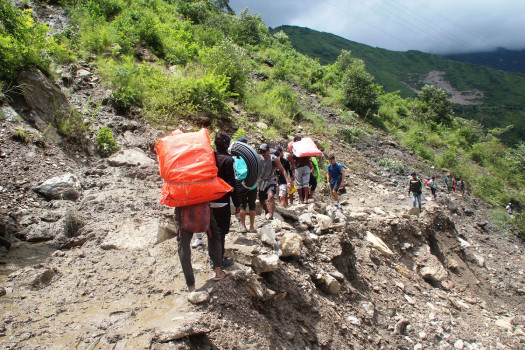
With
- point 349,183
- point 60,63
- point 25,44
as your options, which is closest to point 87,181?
point 25,44

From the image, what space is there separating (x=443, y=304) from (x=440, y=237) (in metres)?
3.60

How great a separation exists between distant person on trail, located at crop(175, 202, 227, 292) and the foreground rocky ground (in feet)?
0.67

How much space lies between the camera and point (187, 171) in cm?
264

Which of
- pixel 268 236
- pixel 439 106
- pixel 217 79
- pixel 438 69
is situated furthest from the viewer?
pixel 438 69

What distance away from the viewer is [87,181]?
18.0ft

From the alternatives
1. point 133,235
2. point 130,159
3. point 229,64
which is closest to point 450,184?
point 229,64

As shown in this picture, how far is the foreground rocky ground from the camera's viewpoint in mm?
2639

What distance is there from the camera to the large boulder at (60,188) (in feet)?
15.8

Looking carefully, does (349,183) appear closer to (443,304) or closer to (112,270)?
(443,304)

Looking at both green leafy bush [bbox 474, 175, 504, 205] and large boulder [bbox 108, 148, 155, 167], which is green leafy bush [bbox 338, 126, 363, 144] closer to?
green leafy bush [bbox 474, 175, 504, 205]

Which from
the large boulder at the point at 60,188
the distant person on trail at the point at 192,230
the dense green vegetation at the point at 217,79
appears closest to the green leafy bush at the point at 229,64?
the dense green vegetation at the point at 217,79

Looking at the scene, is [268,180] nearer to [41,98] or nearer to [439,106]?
[41,98]

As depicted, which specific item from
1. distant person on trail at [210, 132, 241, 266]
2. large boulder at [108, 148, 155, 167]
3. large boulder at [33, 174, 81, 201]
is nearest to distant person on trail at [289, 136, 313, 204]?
large boulder at [108, 148, 155, 167]

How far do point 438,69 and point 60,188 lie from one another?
132 m
